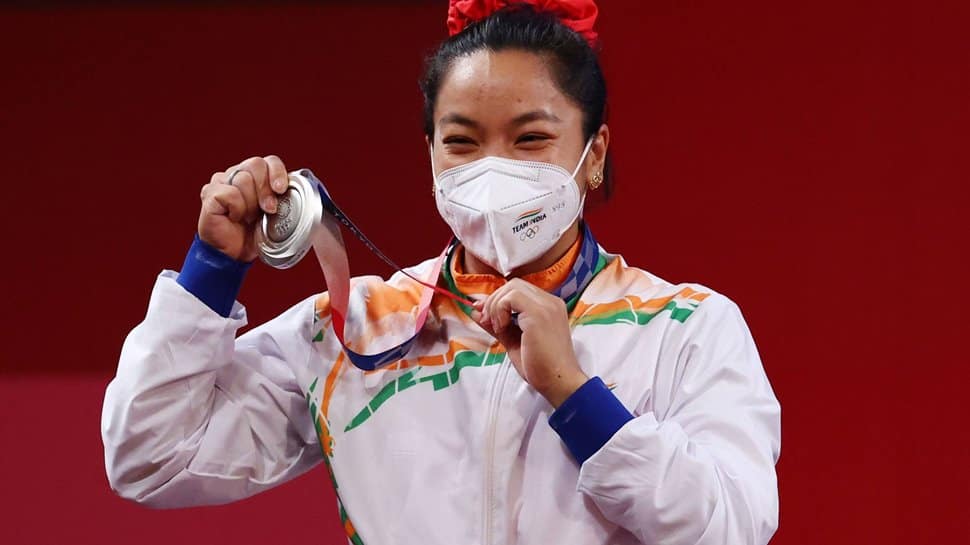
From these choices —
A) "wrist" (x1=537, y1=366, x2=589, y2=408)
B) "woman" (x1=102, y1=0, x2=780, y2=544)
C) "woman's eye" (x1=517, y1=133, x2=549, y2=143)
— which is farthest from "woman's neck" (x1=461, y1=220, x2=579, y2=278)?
"wrist" (x1=537, y1=366, x2=589, y2=408)

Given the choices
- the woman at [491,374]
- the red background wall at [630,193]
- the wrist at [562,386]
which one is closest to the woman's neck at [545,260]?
the woman at [491,374]

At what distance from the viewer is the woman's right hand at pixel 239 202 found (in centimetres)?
140

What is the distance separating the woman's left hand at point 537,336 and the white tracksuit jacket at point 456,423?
0.23ft

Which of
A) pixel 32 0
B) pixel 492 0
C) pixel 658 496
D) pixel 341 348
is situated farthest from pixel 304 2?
pixel 658 496

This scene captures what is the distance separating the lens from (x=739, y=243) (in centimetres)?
214

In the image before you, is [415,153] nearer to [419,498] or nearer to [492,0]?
[492,0]

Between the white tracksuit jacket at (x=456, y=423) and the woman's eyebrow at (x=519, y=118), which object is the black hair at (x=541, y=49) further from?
the white tracksuit jacket at (x=456, y=423)

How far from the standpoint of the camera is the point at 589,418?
4.15ft

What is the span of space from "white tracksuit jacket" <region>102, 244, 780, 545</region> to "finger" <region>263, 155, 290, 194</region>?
0.15 meters

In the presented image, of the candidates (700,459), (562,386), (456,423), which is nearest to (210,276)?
(456,423)

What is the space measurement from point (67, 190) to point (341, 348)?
1078 millimetres

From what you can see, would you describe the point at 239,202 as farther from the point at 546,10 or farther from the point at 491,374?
the point at 546,10

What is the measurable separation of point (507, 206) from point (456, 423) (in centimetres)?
24

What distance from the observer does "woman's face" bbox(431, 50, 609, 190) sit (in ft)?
4.71
